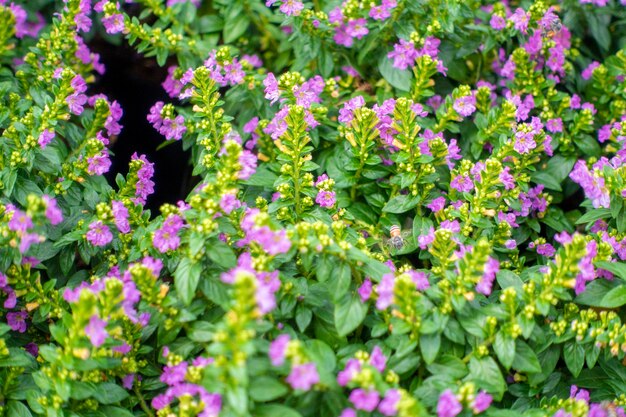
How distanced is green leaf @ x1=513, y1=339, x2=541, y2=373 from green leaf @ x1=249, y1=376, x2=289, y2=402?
82 cm

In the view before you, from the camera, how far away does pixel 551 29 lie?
3.30 meters

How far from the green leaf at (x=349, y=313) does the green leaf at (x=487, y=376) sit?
1.27ft

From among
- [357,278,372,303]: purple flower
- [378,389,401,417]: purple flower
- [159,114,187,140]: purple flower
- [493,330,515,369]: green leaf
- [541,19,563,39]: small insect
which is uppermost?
[541,19,563,39]: small insect

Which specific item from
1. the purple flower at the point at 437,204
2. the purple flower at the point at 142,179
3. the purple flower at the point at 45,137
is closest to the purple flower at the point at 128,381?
the purple flower at the point at 142,179

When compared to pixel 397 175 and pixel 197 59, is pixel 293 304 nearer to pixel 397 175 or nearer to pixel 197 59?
pixel 397 175

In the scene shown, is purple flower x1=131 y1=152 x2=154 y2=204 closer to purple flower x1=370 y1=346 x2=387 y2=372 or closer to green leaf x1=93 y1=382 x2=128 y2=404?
green leaf x1=93 y1=382 x2=128 y2=404

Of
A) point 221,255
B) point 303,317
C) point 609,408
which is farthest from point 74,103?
point 609,408

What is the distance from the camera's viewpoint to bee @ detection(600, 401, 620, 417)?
2.29 metres

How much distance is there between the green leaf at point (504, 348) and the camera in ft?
7.29

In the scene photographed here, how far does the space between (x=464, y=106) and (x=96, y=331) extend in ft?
5.81

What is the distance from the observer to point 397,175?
289 centimetres

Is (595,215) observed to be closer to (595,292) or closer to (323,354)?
(595,292)

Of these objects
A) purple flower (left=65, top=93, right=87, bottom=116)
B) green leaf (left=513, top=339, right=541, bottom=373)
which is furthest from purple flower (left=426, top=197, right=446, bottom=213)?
purple flower (left=65, top=93, right=87, bottom=116)

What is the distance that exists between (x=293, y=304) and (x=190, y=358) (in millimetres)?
398
